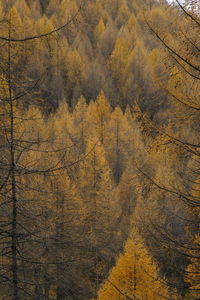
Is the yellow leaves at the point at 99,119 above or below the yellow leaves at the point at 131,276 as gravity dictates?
above

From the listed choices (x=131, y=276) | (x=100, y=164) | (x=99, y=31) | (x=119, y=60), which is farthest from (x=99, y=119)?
(x=99, y=31)

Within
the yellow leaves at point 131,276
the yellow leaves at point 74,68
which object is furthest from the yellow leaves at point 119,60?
the yellow leaves at point 131,276

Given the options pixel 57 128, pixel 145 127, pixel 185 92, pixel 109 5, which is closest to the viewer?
pixel 185 92

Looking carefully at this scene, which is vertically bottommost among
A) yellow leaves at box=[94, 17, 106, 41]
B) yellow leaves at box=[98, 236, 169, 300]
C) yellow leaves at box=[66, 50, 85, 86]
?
yellow leaves at box=[98, 236, 169, 300]

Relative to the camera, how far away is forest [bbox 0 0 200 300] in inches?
154

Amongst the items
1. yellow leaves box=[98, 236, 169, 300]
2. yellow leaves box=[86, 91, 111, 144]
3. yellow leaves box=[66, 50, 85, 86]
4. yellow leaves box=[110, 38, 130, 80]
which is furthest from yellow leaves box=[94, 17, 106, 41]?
yellow leaves box=[98, 236, 169, 300]

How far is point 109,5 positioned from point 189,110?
277ft

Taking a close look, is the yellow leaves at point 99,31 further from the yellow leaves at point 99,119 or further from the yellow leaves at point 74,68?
the yellow leaves at point 99,119

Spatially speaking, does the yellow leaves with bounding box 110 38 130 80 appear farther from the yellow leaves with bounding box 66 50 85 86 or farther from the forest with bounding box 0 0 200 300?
the yellow leaves with bounding box 66 50 85 86

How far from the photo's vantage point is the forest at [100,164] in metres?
3.90

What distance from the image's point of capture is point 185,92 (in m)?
Answer: 3.91

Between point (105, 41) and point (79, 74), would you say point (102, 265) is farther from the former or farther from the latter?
point (105, 41)

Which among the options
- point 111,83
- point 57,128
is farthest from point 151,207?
point 111,83

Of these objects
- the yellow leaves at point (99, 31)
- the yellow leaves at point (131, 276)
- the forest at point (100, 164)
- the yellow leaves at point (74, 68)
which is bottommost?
the yellow leaves at point (131, 276)
